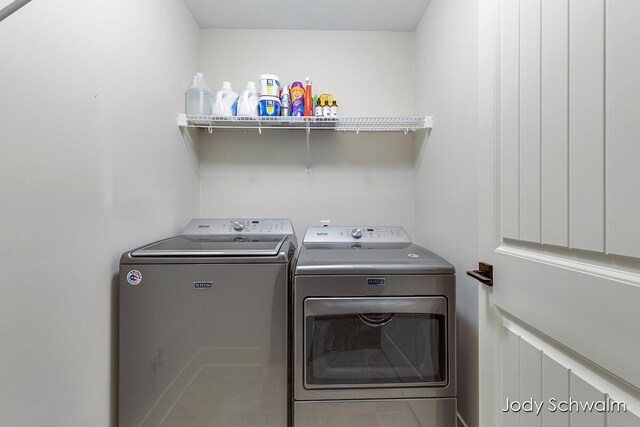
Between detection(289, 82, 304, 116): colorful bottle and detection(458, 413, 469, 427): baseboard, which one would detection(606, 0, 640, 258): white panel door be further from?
detection(289, 82, 304, 116): colorful bottle

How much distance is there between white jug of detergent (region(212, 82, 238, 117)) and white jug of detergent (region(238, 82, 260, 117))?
53 mm

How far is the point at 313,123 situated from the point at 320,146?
0.85 ft

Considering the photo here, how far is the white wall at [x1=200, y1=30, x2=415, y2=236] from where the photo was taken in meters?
2.22

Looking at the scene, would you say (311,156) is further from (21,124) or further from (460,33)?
(21,124)

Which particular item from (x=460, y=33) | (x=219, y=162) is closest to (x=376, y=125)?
(x=460, y=33)

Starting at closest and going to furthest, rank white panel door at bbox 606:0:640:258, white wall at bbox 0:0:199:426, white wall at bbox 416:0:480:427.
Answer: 1. white panel door at bbox 606:0:640:258
2. white wall at bbox 0:0:199:426
3. white wall at bbox 416:0:480:427

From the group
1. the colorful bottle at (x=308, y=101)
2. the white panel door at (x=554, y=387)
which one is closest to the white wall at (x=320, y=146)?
the colorful bottle at (x=308, y=101)

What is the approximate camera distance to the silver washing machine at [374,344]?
1330 mm

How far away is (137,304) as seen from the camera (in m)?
1.30

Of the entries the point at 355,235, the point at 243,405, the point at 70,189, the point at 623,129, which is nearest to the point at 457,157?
the point at 355,235

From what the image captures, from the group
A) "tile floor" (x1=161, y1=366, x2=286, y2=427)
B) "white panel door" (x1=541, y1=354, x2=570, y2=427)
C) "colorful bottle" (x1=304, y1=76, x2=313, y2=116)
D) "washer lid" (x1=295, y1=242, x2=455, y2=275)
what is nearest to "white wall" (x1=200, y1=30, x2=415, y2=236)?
"colorful bottle" (x1=304, y1=76, x2=313, y2=116)

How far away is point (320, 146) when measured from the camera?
226 cm

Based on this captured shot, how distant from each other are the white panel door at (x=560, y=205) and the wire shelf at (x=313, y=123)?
3.05 feet

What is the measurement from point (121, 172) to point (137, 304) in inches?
22.7
